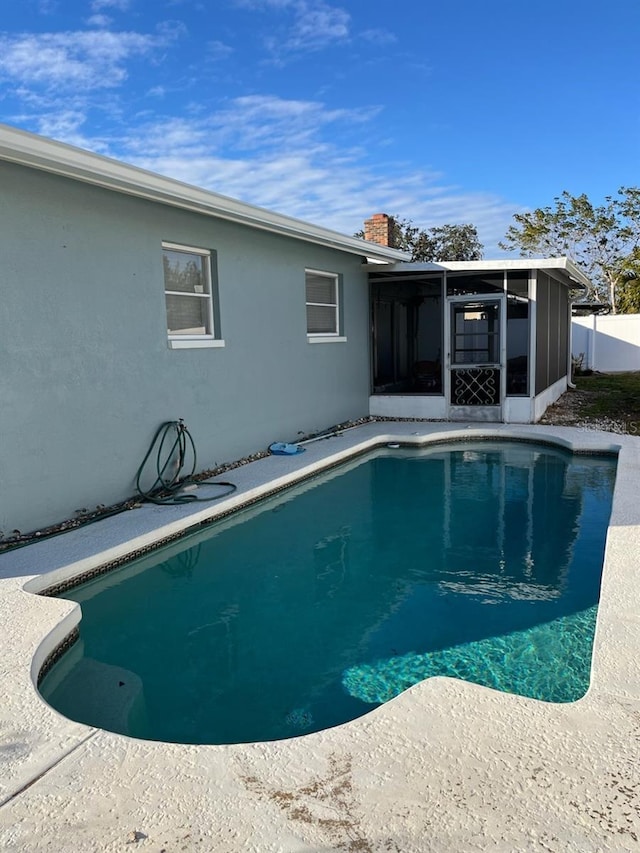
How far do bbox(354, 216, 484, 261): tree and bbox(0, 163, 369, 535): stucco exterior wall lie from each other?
76.9ft

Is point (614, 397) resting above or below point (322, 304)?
below

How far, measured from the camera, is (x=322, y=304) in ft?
37.6

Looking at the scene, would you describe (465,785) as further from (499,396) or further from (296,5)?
(296,5)

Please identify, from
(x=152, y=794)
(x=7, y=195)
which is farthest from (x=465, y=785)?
(x=7, y=195)

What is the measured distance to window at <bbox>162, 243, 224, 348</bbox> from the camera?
25.4 feet

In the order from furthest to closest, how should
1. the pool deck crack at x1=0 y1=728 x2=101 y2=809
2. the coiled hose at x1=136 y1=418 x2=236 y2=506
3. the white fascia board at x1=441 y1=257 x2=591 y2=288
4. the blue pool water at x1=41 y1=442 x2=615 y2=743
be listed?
the white fascia board at x1=441 y1=257 x2=591 y2=288, the coiled hose at x1=136 y1=418 x2=236 y2=506, the blue pool water at x1=41 y1=442 x2=615 y2=743, the pool deck crack at x1=0 y1=728 x2=101 y2=809

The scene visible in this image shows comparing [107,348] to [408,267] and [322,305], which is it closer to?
[322,305]

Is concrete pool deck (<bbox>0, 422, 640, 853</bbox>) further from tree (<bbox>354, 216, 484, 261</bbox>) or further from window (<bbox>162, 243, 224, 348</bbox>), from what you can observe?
tree (<bbox>354, 216, 484, 261</bbox>)

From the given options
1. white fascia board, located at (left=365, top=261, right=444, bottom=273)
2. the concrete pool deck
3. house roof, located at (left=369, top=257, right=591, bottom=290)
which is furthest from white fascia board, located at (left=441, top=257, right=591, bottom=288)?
the concrete pool deck

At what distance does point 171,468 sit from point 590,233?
32788 millimetres

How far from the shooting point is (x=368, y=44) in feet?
44.1

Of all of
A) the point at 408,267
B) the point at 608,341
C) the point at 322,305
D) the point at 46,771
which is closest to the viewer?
the point at 46,771

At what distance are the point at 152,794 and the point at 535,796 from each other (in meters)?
1.40

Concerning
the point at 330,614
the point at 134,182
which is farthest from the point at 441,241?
the point at 330,614
